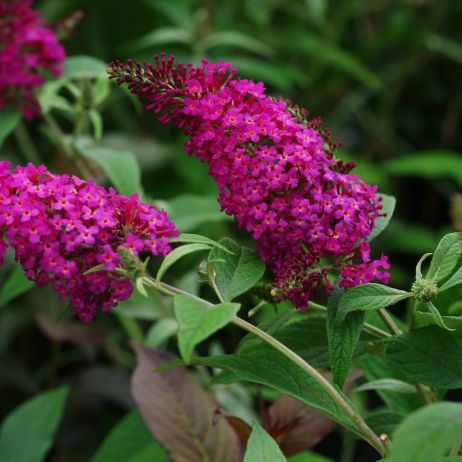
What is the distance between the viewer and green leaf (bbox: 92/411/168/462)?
57.4 inches

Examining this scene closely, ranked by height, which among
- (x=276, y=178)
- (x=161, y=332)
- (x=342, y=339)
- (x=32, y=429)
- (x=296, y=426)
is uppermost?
(x=276, y=178)

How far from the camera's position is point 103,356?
2410 mm

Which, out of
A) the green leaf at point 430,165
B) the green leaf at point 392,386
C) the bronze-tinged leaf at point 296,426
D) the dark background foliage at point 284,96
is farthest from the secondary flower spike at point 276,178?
the green leaf at point 430,165

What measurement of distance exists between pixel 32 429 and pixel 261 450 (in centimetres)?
72

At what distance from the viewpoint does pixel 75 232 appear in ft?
2.97

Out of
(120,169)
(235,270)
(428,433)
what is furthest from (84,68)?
(428,433)

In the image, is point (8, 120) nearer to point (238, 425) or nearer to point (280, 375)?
point (238, 425)

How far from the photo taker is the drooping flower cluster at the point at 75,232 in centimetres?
90

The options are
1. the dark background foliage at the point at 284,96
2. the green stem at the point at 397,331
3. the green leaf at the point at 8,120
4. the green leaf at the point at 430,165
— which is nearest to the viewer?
the green stem at the point at 397,331

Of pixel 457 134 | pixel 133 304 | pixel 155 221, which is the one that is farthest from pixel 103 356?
pixel 457 134

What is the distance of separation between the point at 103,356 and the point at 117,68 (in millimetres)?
1553

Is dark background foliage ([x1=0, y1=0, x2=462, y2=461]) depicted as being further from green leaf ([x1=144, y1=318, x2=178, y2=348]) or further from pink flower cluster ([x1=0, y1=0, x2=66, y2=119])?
pink flower cluster ([x1=0, y1=0, x2=66, y2=119])

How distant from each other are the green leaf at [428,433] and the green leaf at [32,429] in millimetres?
918

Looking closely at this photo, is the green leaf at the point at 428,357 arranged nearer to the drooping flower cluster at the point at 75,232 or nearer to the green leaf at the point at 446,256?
the green leaf at the point at 446,256
